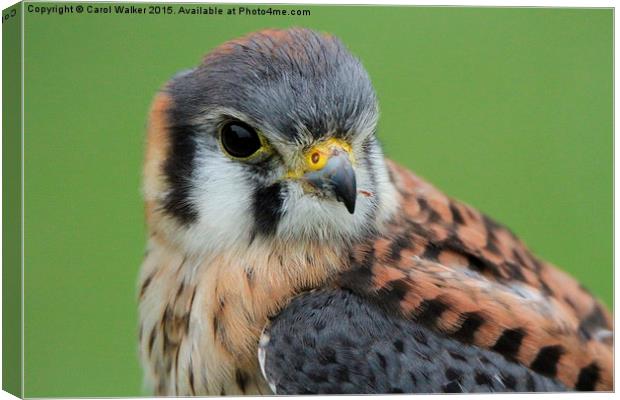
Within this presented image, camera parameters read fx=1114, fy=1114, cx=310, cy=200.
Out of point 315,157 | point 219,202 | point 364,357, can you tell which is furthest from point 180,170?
point 364,357

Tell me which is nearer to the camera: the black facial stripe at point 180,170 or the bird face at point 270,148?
the bird face at point 270,148

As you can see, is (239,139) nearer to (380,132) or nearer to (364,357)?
(380,132)

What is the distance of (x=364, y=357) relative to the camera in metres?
3.94

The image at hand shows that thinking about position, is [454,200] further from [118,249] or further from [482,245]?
[118,249]

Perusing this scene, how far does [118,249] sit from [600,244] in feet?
6.91

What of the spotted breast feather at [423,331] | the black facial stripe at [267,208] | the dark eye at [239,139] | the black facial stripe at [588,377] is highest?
the dark eye at [239,139]

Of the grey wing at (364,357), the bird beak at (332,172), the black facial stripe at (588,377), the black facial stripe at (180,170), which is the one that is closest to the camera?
the bird beak at (332,172)

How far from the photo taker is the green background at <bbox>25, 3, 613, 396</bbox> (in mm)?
4375

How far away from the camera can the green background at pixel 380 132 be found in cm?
438

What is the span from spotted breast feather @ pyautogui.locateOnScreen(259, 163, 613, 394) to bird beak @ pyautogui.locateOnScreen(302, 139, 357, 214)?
38cm

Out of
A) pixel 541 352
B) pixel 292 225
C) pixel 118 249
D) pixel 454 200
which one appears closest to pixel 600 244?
pixel 454 200

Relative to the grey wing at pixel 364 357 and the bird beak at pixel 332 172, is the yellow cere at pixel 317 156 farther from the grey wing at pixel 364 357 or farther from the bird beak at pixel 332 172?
the grey wing at pixel 364 357

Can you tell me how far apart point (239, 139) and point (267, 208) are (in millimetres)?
279

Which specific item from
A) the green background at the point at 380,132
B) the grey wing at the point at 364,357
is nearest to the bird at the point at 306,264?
the grey wing at the point at 364,357
